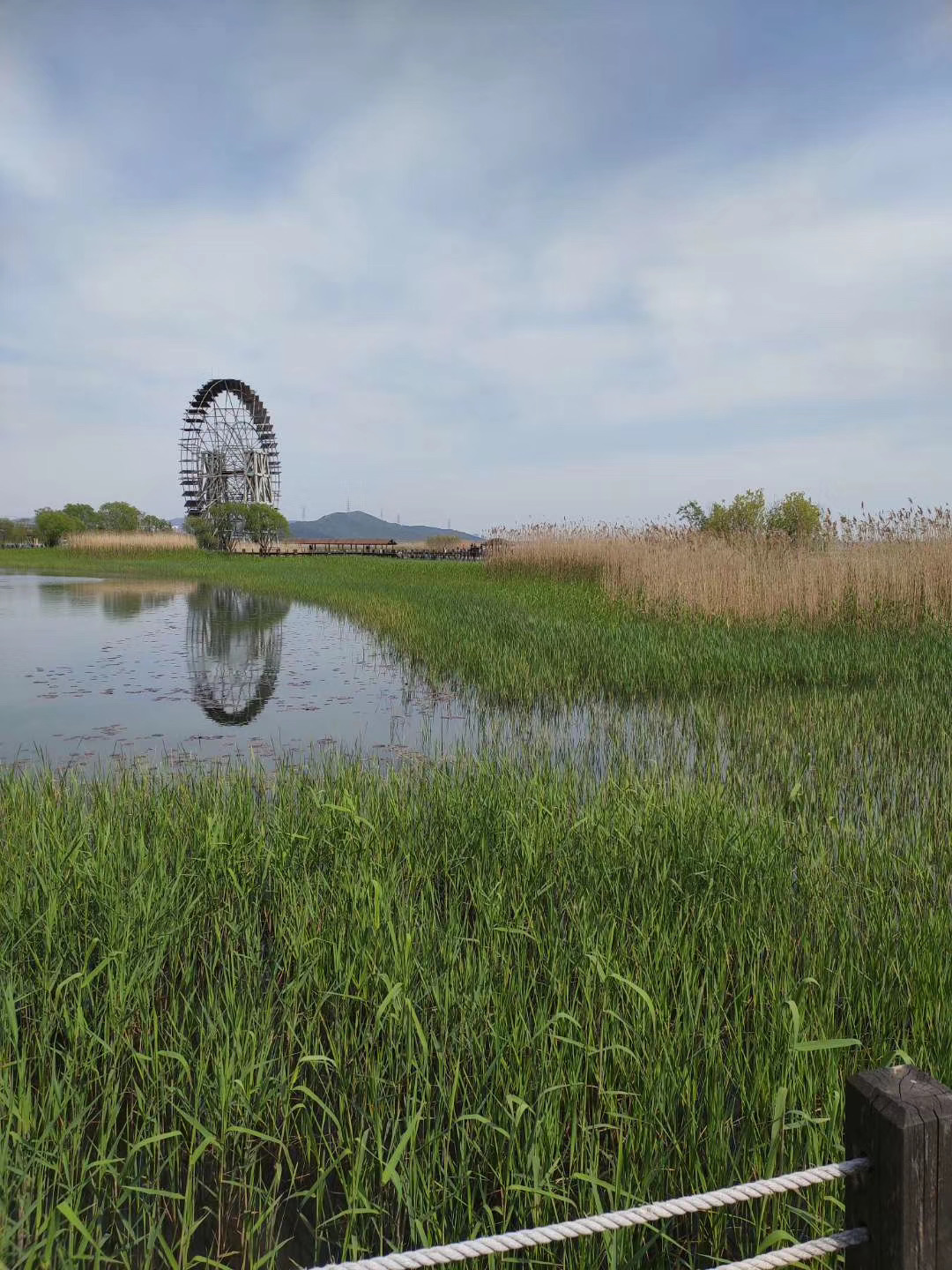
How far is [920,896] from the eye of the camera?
3.86 meters

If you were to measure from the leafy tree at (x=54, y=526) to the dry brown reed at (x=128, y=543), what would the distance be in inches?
313

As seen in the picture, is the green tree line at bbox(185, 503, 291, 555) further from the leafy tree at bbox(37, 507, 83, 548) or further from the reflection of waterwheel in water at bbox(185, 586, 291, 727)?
the reflection of waterwheel in water at bbox(185, 586, 291, 727)

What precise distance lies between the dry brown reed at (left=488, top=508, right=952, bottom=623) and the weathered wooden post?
41.4 feet

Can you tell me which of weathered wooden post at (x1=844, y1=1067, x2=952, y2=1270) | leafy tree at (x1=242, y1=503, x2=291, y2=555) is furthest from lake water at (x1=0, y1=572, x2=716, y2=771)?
leafy tree at (x1=242, y1=503, x2=291, y2=555)

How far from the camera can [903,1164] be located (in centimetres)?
135

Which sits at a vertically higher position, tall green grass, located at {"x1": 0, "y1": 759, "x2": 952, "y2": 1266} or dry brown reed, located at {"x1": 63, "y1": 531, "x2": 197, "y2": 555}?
dry brown reed, located at {"x1": 63, "y1": 531, "x2": 197, "y2": 555}

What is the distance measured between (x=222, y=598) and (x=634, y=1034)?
2251cm

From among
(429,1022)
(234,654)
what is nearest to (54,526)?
(234,654)

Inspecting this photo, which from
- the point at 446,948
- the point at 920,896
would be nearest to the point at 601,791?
the point at 920,896

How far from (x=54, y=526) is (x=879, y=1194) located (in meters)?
67.7

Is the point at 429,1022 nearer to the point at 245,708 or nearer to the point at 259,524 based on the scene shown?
the point at 245,708

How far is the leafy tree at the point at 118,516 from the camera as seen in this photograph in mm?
87750

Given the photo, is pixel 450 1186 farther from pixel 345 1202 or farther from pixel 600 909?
pixel 600 909

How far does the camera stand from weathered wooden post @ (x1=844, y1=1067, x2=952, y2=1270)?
1346 millimetres
